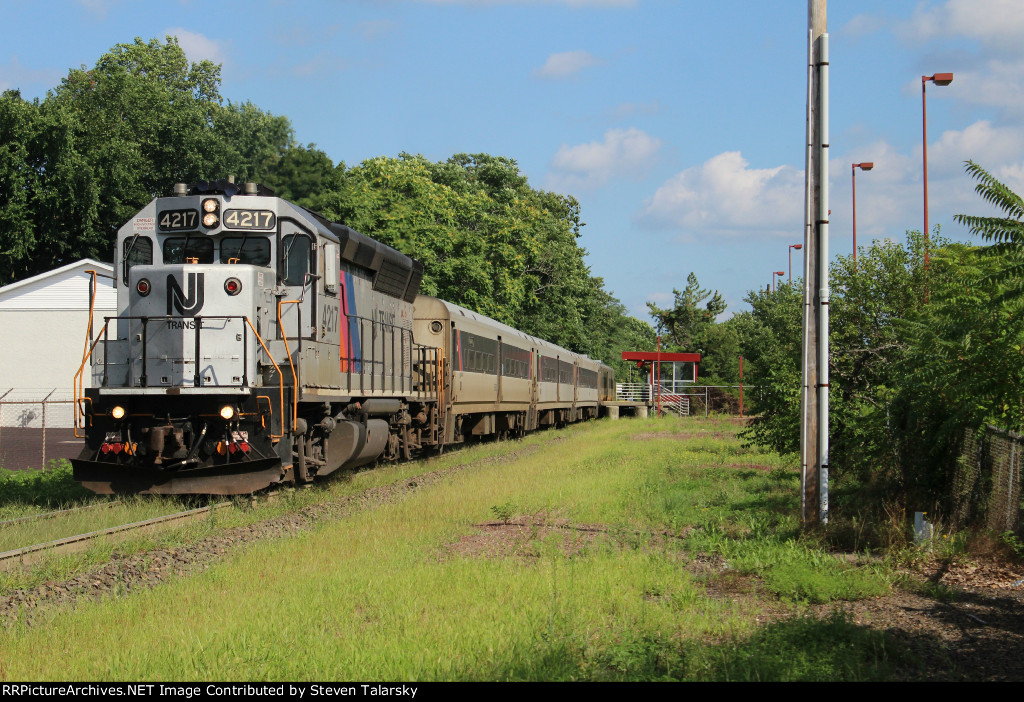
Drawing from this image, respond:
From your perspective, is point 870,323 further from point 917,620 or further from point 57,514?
point 57,514

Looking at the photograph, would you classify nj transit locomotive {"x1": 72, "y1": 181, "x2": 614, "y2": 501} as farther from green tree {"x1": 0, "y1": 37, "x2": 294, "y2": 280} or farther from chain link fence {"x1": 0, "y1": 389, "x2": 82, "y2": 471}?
green tree {"x1": 0, "y1": 37, "x2": 294, "y2": 280}

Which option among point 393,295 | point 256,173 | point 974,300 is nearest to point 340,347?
point 393,295

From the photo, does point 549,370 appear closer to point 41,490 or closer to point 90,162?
point 41,490

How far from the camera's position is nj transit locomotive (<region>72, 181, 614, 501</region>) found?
11.3m

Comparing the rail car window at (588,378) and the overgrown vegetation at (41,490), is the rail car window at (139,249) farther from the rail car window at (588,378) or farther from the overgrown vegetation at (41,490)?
the rail car window at (588,378)

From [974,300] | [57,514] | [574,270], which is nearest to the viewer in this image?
[974,300]

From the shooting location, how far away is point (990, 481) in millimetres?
8953

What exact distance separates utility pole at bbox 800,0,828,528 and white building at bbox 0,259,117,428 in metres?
29.0

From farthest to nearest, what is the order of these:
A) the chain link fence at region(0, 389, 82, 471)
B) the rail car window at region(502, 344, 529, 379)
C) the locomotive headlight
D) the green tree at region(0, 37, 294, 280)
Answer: the green tree at region(0, 37, 294, 280)
the rail car window at region(502, 344, 529, 379)
the chain link fence at region(0, 389, 82, 471)
the locomotive headlight

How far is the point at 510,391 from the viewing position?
27.5 m

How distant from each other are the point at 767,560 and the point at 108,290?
29.5 meters

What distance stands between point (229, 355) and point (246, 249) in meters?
1.62

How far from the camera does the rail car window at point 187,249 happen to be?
1237 centimetres

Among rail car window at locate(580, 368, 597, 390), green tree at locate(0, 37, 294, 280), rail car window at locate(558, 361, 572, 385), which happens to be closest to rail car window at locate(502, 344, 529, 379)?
rail car window at locate(558, 361, 572, 385)
